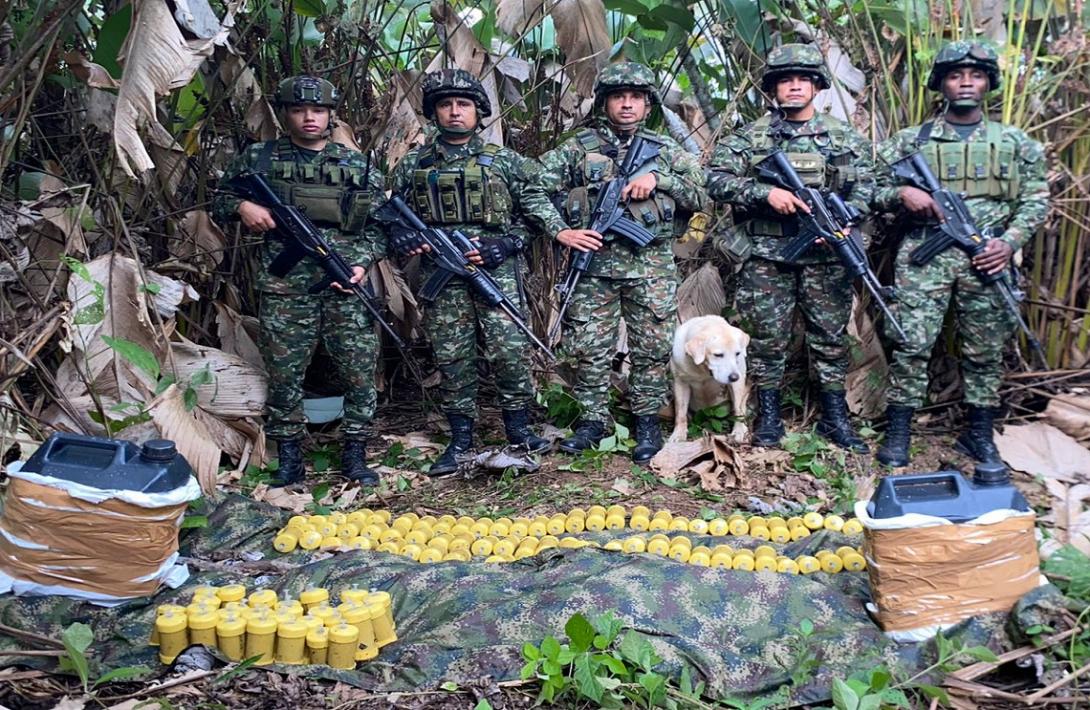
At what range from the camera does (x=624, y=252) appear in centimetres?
622

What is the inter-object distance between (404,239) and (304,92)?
0.98m

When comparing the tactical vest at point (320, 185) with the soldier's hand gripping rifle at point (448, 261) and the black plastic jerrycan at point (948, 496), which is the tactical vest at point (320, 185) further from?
the black plastic jerrycan at point (948, 496)

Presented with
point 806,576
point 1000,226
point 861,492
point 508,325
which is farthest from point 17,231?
point 1000,226

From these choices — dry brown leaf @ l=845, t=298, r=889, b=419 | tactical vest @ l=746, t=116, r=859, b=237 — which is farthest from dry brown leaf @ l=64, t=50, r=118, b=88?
dry brown leaf @ l=845, t=298, r=889, b=419

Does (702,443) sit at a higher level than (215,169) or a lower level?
lower

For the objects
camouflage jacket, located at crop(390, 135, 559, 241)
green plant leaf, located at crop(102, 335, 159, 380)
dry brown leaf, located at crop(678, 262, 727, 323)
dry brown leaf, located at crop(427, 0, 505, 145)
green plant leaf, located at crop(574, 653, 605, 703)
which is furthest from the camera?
dry brown leaf, located at crop(678, 262, 727, 323)

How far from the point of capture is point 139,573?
4.04 m

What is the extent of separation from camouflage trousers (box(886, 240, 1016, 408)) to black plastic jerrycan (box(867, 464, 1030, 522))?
235cm

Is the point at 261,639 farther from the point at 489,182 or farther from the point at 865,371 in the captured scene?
the point at 865,371

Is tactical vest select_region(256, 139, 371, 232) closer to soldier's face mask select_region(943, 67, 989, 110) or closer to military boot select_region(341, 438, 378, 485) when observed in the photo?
military boot select_region(341, 438, 378, 485)

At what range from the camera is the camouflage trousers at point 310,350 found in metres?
6.09

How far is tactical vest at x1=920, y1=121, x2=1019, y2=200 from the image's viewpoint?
19.0 feet

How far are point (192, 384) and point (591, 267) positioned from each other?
7.89 feet

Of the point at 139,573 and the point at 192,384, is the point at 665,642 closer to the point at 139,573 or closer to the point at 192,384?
the point at 139,573
